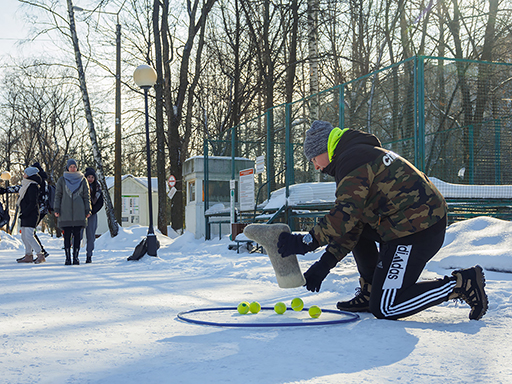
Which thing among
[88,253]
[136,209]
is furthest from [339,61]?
[136,209]

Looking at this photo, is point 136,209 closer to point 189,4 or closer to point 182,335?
point 189,4

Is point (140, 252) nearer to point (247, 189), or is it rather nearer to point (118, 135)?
Result: point (247, 189)

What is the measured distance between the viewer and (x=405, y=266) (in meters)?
3.30

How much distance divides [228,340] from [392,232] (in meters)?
1.25

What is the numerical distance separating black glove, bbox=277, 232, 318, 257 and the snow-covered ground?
0.47 m

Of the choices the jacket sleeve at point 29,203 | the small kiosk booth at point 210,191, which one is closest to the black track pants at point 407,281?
the jacket sleeve at point 29,203

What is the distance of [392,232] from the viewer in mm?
3355

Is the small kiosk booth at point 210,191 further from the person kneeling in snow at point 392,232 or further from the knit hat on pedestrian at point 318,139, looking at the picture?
the person kneeling in snow at point 392,232

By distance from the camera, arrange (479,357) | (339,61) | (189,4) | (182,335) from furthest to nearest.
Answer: (339,61)
(189,4)
(182,335)
(479,357)

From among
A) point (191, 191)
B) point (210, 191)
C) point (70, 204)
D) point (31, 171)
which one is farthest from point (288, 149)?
point (191, 191)

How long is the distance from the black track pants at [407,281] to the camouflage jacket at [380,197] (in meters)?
0.08

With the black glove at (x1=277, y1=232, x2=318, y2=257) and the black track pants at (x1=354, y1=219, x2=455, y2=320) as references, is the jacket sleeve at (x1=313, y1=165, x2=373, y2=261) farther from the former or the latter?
the black track pants at (x1=354, y1=219, x2=455, y2=320)

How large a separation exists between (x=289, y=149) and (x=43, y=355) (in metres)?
8.97

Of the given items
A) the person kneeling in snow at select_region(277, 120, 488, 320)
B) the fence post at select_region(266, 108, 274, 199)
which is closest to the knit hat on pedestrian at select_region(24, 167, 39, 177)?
the fence post at select_region(266, 108, 274, 199)
